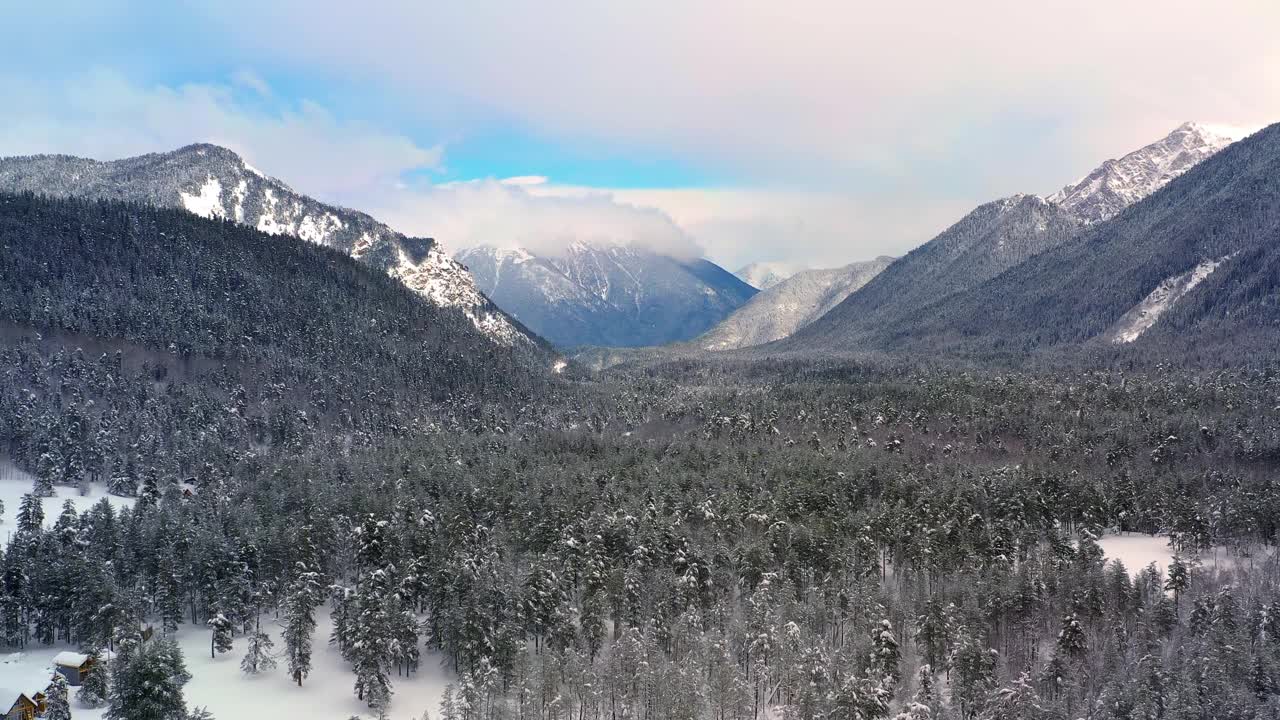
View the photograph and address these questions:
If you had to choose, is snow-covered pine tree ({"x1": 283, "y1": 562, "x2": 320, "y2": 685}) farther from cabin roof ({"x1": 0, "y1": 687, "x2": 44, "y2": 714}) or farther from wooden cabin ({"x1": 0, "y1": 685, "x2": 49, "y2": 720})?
cabin roof ({"x1": 0, "y1": 687, "x2": 44, "y2": 714})

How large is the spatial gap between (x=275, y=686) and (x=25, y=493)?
93.5 meters

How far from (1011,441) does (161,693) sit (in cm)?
18748

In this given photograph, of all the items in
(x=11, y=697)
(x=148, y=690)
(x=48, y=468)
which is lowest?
(x=11, y=697)

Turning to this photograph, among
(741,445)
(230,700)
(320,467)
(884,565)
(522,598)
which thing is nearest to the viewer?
(230,700)

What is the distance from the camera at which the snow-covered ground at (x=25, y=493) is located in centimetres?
13555

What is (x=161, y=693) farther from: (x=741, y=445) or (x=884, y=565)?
(x=741, y=445)

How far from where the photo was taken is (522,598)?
299 ft

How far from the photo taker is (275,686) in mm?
87938

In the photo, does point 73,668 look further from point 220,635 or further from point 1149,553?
point 1149,553

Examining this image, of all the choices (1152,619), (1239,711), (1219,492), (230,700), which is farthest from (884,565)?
(230,700)

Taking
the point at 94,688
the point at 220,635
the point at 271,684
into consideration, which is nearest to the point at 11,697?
the point at 94,688

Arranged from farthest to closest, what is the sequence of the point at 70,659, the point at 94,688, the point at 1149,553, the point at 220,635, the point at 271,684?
the point at 1149,553
the point at 220,635
the point at 271,684
the point at 70,659
the point at 94,688

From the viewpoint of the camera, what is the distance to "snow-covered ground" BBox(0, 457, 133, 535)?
445 feet

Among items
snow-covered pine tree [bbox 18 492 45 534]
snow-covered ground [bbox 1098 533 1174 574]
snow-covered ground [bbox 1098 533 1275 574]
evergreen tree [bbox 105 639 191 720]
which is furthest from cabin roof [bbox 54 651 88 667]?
snow-covered ground [bbox 1098 533 1174 574]
